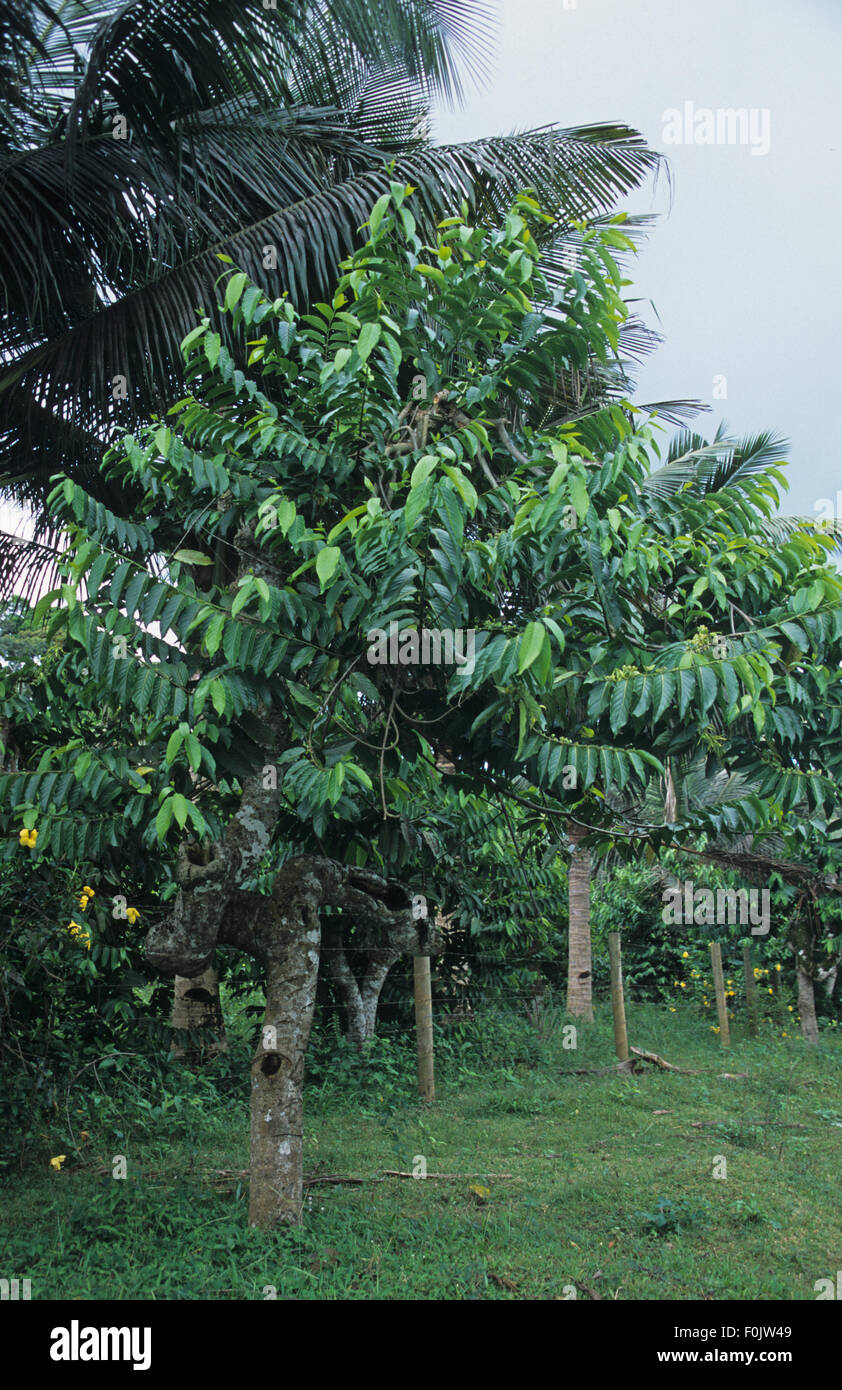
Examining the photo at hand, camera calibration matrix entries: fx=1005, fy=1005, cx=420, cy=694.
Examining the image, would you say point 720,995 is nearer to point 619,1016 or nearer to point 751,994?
point 751,994

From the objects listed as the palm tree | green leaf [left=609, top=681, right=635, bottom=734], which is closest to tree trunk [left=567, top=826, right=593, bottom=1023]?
the palm tree

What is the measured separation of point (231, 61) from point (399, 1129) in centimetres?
648

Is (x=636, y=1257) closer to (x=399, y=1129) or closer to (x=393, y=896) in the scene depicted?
(x=393, y=896)

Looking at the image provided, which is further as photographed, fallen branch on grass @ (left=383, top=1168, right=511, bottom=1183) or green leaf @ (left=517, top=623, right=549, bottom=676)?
fallen branch on grass @ (left=383, top=1168, right=511, bottom=1183)

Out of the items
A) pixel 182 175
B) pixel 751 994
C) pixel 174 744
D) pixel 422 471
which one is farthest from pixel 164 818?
pixel 751 994

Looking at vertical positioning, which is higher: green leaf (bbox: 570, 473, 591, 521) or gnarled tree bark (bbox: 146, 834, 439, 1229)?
green leaf (bbox: 570, 473, 591, 521)

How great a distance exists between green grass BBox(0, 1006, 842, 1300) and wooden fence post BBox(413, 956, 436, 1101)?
15 centimetres

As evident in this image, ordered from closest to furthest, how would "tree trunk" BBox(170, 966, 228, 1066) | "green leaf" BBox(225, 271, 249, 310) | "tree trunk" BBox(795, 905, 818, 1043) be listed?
1. "green leaf" BBox(225, 271, 249, 310)
2. "tree trunk" BBox(170, 966, 228, 1066)
3. "tree trunk" BBox(795, 905, 818, 1043)

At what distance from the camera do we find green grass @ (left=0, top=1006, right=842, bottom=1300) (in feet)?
13.4

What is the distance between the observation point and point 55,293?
19.0ft

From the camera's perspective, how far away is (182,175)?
5.84 m

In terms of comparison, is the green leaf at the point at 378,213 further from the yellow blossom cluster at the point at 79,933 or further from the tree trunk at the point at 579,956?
the tree trunk at the point at 579,956

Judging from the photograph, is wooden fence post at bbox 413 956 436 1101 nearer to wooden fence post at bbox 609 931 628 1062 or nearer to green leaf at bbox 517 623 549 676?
wooden fence post at bbox 609 931 628 1062

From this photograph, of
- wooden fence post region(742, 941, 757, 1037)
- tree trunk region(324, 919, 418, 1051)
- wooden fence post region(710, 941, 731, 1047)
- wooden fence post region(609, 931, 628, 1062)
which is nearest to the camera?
tree trunk region(324, 919, 418, 1051)
